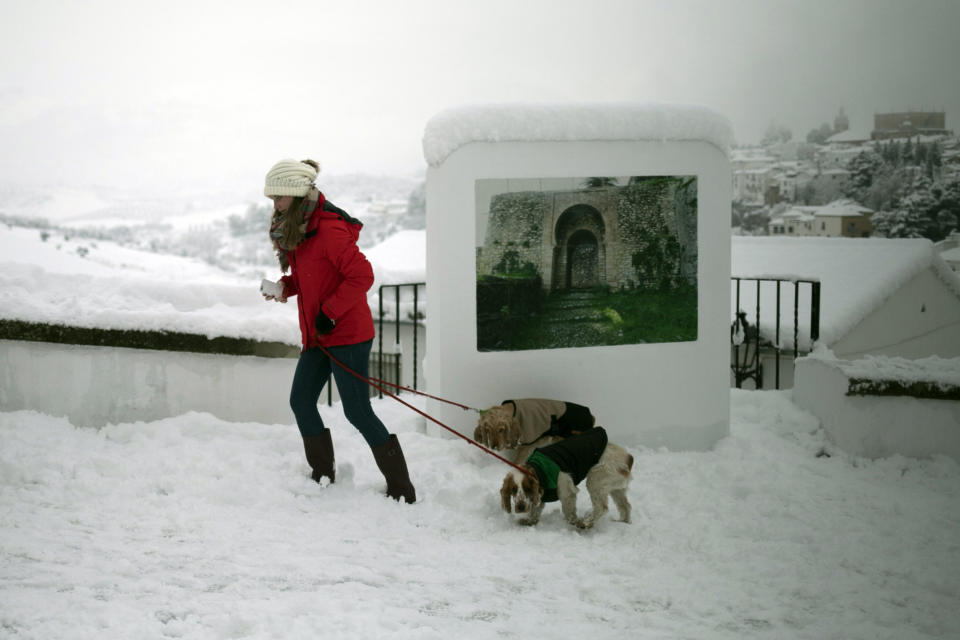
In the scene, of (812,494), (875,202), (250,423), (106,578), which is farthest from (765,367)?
(106,578)

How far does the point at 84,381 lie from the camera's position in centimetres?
584

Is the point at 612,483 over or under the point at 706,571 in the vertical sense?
over

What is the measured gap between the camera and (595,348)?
5.72 m

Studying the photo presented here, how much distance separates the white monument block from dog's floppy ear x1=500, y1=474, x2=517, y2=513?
1.37 metres

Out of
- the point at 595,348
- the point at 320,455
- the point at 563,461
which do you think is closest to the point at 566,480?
the point at 563,461

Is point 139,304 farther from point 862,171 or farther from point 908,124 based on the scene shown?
point 862,171

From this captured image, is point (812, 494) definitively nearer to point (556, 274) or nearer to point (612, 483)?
point (612, 483)

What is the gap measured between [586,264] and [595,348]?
58 cm

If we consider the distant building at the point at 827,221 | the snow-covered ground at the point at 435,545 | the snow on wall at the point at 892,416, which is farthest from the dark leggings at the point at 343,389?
the distant building at the point at 827,221

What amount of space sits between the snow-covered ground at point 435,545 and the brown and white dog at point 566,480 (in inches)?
5.0

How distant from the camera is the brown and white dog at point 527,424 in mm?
4766

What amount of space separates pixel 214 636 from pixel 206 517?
1440 millimetres

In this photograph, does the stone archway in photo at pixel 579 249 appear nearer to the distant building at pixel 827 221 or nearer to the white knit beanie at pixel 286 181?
the white knit beanie at pixel 286 181

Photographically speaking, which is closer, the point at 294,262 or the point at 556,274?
the point at 294,262
